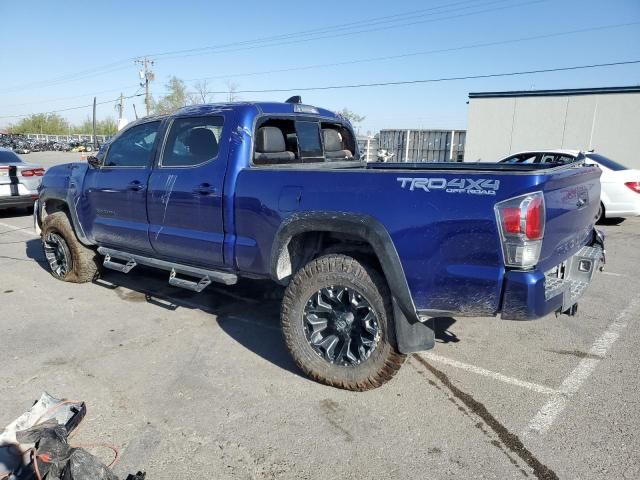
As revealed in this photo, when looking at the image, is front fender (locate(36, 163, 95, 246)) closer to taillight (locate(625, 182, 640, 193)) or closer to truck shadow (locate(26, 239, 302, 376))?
truck shadow (locate(26, 239, 302, 376))

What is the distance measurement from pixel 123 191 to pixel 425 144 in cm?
2320

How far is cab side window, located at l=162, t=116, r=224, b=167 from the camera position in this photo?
4020mm

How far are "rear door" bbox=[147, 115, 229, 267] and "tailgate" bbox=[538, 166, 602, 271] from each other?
93.4 inches

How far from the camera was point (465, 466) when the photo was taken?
2.53 metres

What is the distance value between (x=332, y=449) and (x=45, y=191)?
509 centimetres

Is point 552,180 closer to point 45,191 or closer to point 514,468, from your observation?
point 514,468

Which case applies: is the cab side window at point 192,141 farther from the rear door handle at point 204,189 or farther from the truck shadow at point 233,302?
the truck shadow at point 233,302

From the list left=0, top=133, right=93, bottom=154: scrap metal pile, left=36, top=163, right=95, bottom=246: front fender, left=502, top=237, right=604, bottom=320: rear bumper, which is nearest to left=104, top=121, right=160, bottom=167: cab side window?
A: left=36, top=163, right=95, bottom=246: front fender

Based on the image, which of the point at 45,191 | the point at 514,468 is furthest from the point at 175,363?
the point at 45,191

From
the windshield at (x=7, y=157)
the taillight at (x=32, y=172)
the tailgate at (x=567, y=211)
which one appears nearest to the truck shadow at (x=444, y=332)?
the tailgate at (x=567, y=211)

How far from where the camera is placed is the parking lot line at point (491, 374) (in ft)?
10.9

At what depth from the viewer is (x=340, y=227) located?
3137 millimetres

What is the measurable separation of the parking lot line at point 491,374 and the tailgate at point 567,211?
0.93 metres

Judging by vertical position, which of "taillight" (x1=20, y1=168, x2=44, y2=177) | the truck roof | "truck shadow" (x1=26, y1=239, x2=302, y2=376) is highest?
the truck roof
